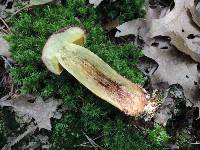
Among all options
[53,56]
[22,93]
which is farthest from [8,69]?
[53,56]

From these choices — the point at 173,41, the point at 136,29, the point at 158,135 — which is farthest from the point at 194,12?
the point at 158,135

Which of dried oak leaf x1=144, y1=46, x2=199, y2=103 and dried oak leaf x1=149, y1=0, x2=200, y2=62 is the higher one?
dried oak leaf x1=149, y1=0, x2=200, y2=62

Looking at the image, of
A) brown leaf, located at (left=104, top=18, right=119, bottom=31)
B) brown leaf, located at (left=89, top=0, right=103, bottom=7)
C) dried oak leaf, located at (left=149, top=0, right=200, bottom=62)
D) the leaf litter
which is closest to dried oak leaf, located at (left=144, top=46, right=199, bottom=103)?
the leaf litter

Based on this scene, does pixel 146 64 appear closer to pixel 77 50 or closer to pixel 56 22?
pixel 77 50

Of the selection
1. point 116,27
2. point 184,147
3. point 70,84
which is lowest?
point 184,147

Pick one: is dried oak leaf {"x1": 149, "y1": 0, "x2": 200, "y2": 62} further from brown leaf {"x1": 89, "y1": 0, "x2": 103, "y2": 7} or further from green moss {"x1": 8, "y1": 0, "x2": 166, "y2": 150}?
brown leaf {"x1": 89, "y1": 0, "x2": 103, "y2": 7}
